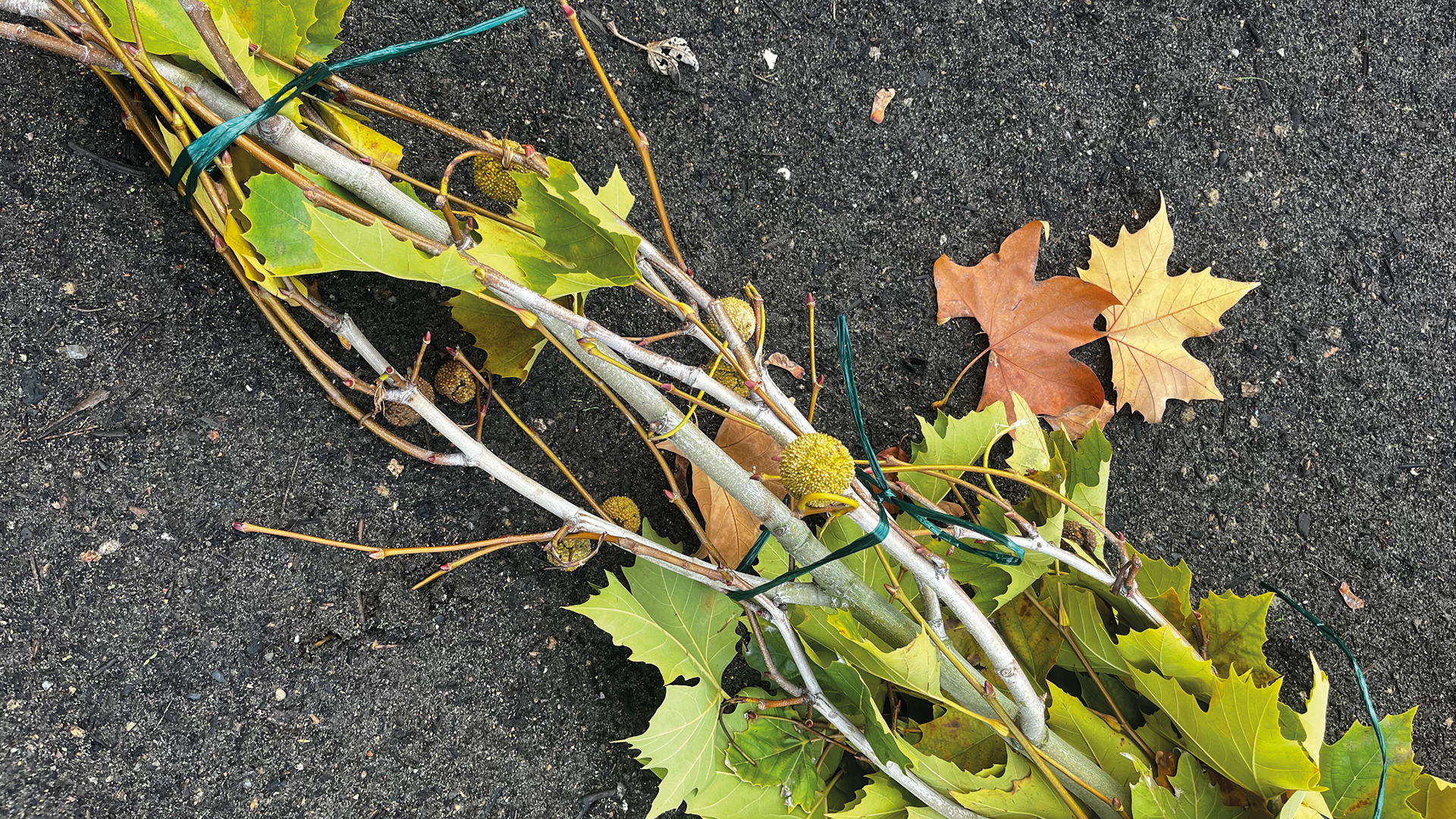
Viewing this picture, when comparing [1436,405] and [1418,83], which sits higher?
[1418,83]

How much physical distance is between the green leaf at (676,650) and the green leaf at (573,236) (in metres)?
0.40

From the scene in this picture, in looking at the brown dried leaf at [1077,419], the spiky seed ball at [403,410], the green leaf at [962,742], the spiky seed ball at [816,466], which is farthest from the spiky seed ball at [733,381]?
the brown dried leaf at [1077,419]

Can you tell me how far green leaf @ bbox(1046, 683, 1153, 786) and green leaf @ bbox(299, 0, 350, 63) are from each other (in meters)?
1.17

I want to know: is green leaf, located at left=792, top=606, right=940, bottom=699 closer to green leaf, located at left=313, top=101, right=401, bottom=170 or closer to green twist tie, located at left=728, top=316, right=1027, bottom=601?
green twist tie, located at left=728, top=316, right=1027, bottom=601

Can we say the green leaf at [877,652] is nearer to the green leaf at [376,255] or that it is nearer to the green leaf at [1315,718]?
the green leaf at [1315,718]

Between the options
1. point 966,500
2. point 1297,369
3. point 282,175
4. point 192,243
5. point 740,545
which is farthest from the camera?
point 1297,369

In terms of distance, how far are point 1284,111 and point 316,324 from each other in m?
1.59

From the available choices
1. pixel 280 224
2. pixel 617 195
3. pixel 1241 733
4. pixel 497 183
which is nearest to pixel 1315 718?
pixel 1241 733

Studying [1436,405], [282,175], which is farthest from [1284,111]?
[282,175]

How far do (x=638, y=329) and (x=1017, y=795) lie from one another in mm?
804

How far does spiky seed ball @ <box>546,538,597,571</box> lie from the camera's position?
3.47ft

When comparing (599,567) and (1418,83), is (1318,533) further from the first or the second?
(599,567)

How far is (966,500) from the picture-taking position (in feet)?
4.56

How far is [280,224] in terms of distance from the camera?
0.82 meters
